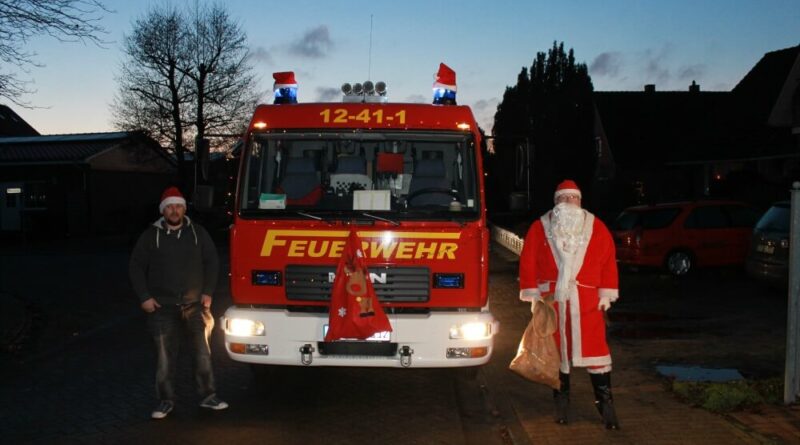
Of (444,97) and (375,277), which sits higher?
(444,97)

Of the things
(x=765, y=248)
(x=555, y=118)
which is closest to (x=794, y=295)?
(x=765, y=248)

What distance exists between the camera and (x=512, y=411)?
7000 mm

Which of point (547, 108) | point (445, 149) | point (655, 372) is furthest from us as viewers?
point (547, 108)

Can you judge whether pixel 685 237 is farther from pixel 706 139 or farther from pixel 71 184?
pixel 71 184

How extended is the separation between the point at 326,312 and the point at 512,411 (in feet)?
5.73

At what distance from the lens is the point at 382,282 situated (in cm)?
689

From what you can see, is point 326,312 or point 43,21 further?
point 43,21

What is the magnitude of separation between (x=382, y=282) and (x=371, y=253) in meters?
0.25

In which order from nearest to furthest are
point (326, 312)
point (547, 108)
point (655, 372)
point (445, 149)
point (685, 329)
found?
point (326, 312), point (445, 149), point (655, 372), point (685, 329), point (547, 108)

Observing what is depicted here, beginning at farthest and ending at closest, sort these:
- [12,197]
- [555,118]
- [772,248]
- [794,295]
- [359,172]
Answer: [555,118] → [12,197] → [772,248] → [359,172] → [794,295]

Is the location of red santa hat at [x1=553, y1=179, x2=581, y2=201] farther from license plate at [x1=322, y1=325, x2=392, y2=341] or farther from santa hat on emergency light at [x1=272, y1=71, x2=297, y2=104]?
santa hat on emergency light at [x1=272, y1=71, x2=297, y2=104]

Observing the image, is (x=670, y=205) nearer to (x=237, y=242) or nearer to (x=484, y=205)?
(x=484, y=205)

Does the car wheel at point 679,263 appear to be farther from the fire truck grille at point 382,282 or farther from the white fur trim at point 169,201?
the white fur trim at point 169,201

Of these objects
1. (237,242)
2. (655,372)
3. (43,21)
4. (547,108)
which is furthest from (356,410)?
(547,108)
